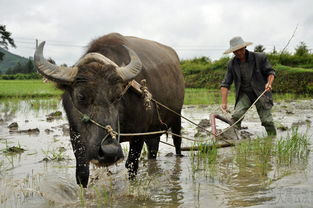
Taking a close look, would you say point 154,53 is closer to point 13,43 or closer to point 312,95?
point 312,95

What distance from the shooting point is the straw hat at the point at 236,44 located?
5.37 m

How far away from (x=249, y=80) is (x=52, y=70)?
133 inches

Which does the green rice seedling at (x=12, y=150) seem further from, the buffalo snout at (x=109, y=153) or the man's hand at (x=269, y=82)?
the man's hand at (x=269, y=82)

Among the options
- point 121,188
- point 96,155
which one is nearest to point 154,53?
point 121,188

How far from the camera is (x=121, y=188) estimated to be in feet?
12.4

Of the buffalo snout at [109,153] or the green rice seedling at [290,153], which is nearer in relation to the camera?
the buffalo snout at [109,153]

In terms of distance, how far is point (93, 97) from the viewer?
3121mm

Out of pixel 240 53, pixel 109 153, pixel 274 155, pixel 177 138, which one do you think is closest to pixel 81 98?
pixel 109 153

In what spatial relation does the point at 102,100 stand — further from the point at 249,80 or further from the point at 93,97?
the point at 249,80

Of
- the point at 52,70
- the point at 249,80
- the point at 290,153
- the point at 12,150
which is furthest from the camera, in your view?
the point at 249,80

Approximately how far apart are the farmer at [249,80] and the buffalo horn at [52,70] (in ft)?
9.49

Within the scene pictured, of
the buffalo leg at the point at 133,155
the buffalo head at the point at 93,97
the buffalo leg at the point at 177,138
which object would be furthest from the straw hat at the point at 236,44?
the buffalo head at the point at 93,97

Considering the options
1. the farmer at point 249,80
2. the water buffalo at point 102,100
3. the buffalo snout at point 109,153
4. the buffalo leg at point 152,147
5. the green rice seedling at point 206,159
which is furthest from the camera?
the farmer at point 249,80

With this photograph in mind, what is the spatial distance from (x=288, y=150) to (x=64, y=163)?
9.17 feet
